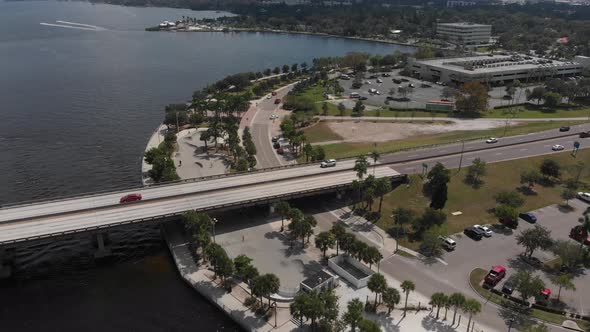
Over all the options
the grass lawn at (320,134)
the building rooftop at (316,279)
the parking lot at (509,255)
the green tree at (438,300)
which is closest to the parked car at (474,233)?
the parking lot at (509,255)

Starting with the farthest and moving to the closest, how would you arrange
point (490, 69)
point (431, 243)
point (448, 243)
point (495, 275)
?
1. point (490, 69)
2. point (448, 243)
3. point (431, 243)
4. point (495, 275)

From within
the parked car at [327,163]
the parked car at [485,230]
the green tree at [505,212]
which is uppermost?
the parked car at [327,163]

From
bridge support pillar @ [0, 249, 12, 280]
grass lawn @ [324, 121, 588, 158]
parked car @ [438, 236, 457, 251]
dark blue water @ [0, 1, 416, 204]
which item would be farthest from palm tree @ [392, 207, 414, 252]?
A: bridge support pillar @ [0, 249, 12, 280]

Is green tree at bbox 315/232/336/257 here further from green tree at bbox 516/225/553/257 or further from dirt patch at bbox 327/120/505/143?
dirt patch at bbox 327/120/505/143

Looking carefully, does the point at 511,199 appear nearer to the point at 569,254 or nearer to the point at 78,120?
the point at 569,254

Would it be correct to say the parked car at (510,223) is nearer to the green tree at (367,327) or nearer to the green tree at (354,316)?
the green tree at (354,316)

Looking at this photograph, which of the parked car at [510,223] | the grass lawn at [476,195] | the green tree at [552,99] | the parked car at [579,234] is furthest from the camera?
the green tree at [552,99]

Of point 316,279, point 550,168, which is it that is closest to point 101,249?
point 316,279
